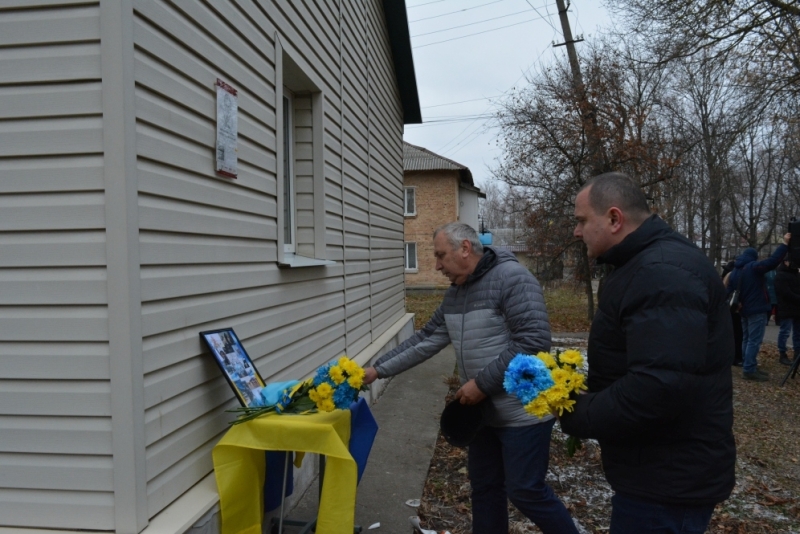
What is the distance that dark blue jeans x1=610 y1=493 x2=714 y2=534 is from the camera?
197cm

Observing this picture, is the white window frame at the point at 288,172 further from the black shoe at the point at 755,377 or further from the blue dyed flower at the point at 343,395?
the black shoe at the point at 755,377

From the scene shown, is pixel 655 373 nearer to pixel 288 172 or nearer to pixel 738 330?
pixel 288 172

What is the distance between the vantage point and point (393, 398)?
7.34 metres

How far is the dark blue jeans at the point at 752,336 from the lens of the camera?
8609mm

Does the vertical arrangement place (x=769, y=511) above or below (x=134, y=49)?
below

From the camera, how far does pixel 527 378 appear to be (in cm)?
239

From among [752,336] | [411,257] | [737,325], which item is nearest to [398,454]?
[752,336]

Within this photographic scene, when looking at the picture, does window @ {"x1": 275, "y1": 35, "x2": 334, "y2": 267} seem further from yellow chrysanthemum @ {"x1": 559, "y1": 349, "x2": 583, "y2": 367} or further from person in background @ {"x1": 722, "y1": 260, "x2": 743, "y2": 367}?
person in background @ {"x1": 722, "y1": 260, "x2": 743, "y2": 367}

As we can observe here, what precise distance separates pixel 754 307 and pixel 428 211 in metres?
21.8

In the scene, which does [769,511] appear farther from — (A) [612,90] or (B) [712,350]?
(A) [612,90]

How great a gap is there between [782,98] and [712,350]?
10917 millimetres

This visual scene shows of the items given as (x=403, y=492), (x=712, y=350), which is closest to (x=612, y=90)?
(x=403, y=492)

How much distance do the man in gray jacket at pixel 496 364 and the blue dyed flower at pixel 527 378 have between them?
0.48 m

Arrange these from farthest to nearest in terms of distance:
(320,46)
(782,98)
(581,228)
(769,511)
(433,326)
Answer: (782,98)
(320,46)
(769,511)
(433,326)
(581,228)
